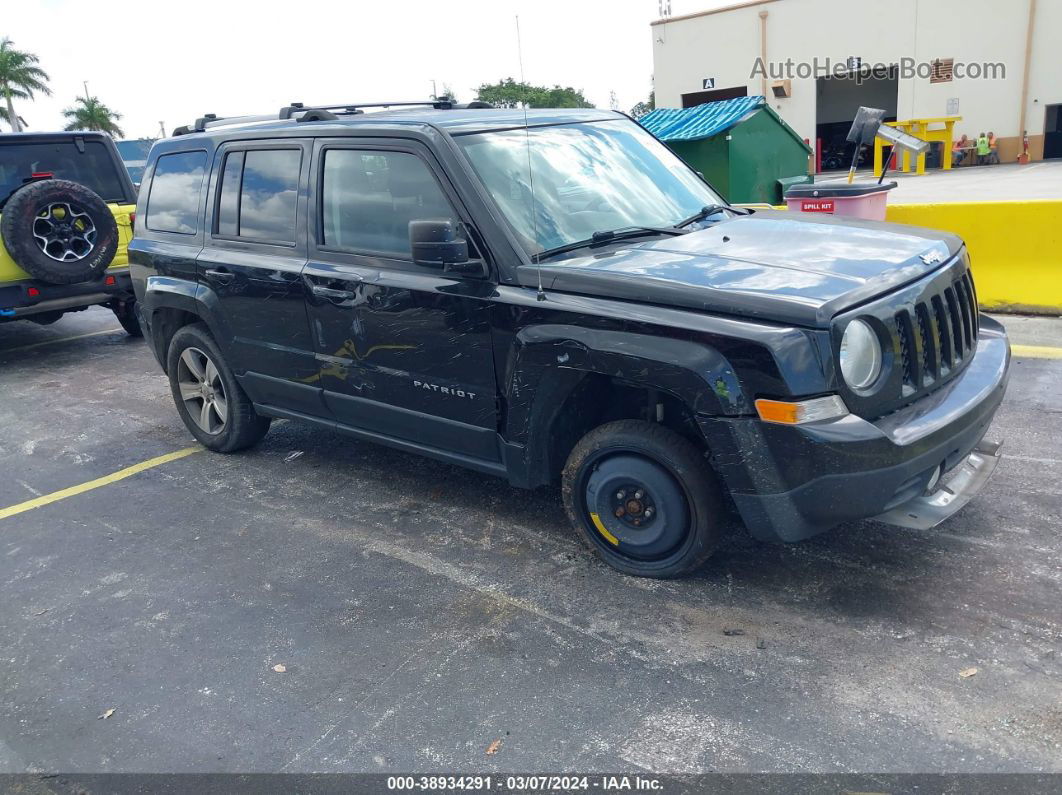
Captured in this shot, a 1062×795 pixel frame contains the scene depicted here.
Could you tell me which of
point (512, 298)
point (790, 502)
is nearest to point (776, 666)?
point (790, 502)

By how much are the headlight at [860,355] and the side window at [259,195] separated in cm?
284

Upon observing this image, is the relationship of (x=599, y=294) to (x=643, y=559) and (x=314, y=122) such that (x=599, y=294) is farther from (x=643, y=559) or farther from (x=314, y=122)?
(x=314, y=122)

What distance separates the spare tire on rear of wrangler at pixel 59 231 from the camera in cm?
771

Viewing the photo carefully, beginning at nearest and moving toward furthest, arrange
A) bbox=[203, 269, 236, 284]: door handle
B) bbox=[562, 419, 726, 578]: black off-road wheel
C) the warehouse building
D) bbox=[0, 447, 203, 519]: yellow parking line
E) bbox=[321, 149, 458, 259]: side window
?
bbox=[562, 419, 726, 578]: black off-road wheel < bbox=[321, 149, 458, 259]: side window < bbox=[203, 269, 236, 284]: door handle < bbox=[0, 447, 203, 519]: yellow parking line < the warehouse building

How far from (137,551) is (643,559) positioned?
255 cm

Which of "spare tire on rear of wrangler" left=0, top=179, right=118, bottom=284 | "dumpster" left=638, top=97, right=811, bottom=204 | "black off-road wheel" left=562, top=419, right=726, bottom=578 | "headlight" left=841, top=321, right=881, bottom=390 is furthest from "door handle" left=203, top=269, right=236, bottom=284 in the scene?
"dumpster" left=638, top=97, right=811, bottom=204

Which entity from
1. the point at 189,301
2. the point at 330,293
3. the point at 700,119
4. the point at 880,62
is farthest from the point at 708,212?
the point at 880,62

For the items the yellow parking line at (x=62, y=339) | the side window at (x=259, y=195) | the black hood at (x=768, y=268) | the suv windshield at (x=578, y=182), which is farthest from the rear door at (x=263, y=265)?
the yellow parking line at (x=62, y=339)

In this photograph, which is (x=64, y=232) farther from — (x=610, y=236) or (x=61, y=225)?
(x=610, y=236)

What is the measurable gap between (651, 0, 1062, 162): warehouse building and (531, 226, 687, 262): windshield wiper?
3439 cm

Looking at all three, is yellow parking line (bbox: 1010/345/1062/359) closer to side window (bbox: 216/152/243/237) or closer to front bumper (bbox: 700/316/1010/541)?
front bumper (bbox: 700/316/1010/541)

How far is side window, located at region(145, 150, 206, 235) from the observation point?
523 centimetres

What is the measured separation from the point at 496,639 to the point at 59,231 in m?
6.70

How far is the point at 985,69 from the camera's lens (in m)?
32.9
